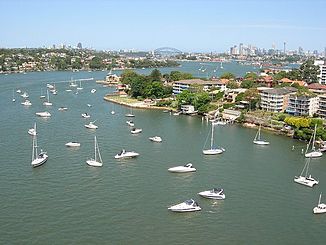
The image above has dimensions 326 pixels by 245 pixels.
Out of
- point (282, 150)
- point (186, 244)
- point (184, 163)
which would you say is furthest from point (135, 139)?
point (186, 244)

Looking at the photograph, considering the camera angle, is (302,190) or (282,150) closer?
(302,190)

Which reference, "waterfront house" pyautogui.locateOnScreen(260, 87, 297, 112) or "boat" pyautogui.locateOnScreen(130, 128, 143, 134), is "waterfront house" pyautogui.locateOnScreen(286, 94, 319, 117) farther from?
"boat" pyautogui.locateOnScreen(130, 128, 143, 134)

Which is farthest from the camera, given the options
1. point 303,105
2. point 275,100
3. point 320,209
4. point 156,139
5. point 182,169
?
point 275,100

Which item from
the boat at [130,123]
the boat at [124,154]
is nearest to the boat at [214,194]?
the boat at [124,154]

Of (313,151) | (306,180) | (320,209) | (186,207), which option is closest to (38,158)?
(186,207)

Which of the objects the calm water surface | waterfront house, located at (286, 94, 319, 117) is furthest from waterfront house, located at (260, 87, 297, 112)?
the calm water surface

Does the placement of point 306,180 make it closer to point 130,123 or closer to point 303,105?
point 303,105

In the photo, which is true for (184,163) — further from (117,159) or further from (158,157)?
(117,159)
